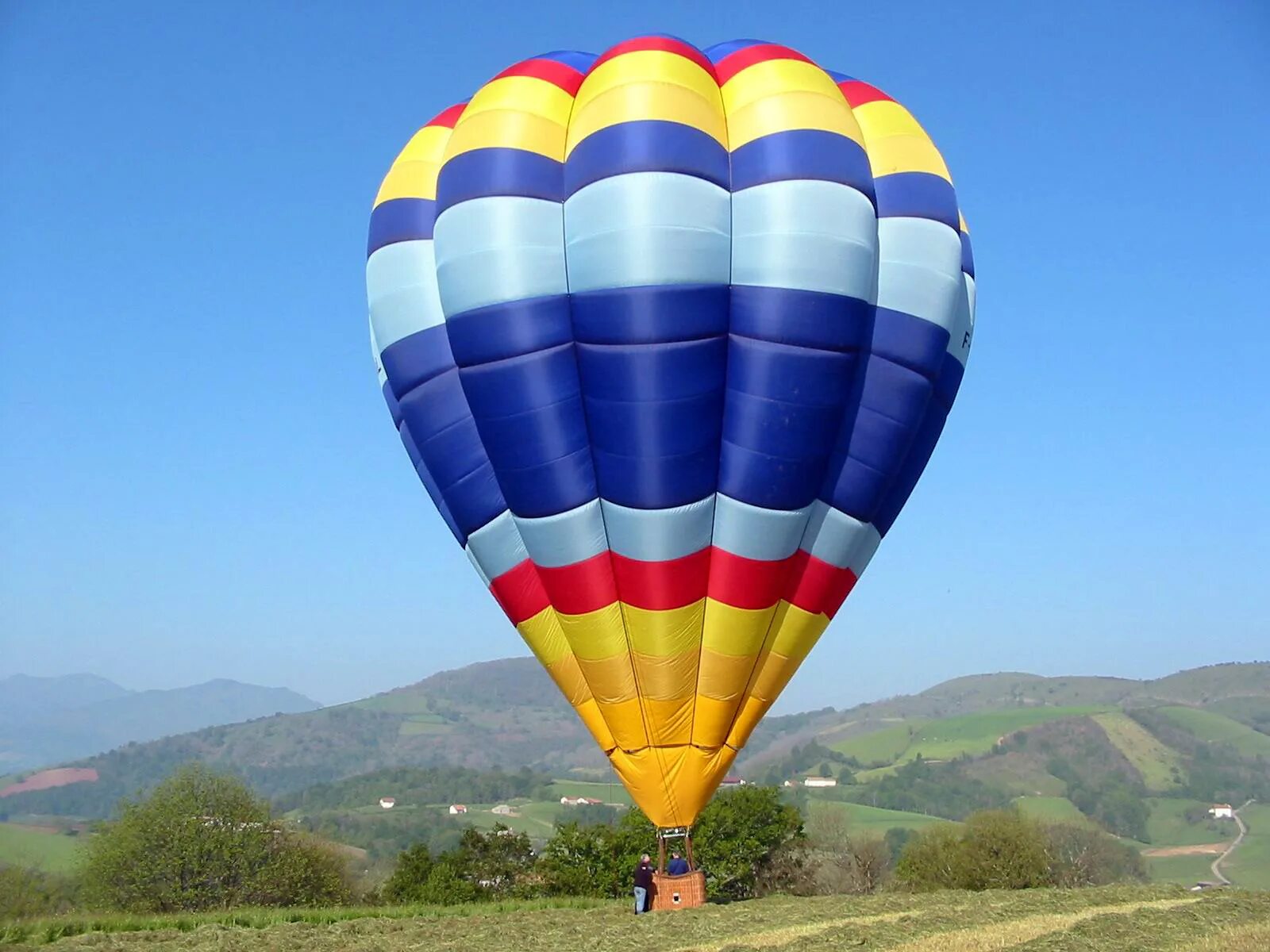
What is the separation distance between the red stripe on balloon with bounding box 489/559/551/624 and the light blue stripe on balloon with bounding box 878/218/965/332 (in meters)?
5.55

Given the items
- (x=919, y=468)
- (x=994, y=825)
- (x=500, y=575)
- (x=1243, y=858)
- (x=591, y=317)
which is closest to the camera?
(x=591, y=317)

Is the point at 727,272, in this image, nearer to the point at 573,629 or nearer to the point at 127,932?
the point at 573,629

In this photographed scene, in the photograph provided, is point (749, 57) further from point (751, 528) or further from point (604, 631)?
point (604, 631)

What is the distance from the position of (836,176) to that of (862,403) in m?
2.78

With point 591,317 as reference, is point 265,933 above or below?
below

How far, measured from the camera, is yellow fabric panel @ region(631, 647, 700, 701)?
1514 centimetres

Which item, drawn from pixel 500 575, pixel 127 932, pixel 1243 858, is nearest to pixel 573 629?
pixel 500 575

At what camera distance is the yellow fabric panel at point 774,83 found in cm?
1561

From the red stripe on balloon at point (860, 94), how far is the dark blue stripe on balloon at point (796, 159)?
5.92 ft

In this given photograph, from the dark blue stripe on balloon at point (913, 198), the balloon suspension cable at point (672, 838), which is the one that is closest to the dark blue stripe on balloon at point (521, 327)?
the dark blue stripe on balloon at point (913, 198)

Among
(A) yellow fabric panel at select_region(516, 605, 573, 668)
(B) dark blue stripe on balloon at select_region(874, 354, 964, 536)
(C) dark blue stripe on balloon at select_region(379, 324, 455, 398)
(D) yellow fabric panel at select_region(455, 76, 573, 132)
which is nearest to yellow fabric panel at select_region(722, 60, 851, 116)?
(D) yellow fabric panel at select_region(455, 76, 573, 132)

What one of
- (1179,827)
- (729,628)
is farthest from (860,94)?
(1179,827)

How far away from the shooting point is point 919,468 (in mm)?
17266

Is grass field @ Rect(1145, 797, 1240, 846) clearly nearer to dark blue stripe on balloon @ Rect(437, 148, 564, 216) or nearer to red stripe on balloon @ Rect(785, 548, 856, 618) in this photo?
red stripe on balloon @ Rect(785, 548, 856, 618)
